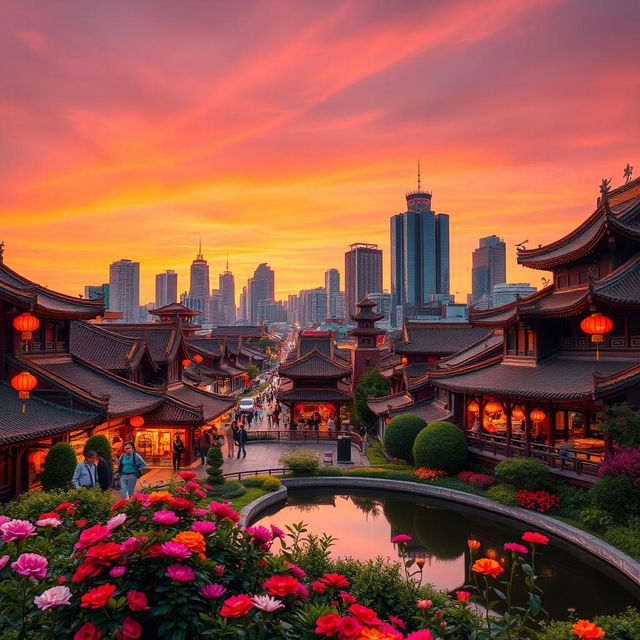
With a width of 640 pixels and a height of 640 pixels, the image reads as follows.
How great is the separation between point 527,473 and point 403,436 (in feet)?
24.4

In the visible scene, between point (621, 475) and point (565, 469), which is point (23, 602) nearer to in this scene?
point (621, 475)

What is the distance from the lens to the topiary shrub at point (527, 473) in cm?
1761

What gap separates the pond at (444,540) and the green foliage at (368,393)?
609 inches

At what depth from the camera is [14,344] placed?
17953 mm

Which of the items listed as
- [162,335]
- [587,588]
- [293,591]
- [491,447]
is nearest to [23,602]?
[293,591]

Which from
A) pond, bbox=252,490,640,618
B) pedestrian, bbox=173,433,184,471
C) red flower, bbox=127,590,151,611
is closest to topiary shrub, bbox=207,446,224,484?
pond, bbox=252,490,640,618

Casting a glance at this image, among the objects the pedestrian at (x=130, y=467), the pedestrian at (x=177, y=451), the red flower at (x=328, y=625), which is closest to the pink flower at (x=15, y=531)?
the red flower at (x=328, y=625)

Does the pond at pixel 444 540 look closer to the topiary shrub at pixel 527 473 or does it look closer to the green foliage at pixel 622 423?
the topiary shrub at pixel 527 473

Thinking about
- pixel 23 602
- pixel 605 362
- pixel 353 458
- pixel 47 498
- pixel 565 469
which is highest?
pixel 605 362

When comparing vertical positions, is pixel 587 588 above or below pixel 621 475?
below

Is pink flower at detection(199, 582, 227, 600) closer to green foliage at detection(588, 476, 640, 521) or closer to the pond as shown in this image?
the pond

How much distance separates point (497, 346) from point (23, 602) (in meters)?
26.8

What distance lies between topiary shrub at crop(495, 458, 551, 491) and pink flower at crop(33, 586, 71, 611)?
17.0 meters

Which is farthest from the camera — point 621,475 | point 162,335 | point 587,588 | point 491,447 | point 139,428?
point 162,335
